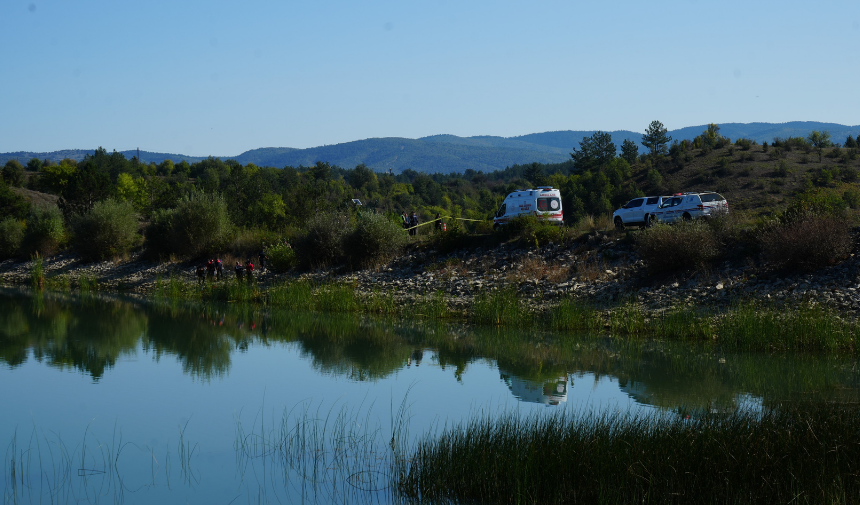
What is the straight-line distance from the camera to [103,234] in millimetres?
56656

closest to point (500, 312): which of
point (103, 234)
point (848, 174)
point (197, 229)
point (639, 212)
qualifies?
point (639, 212)

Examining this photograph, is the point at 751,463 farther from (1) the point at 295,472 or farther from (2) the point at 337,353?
(2) the point at 337,353

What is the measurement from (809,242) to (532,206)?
17.2 m

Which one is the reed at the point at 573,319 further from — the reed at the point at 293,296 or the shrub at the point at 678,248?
the reed at the point at 293,296

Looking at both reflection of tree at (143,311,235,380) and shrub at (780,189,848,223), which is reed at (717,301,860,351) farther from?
reflection of tree at (143,311,235,380)

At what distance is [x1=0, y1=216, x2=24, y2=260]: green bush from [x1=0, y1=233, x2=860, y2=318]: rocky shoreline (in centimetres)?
2480

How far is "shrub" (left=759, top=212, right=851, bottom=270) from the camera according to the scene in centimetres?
2619

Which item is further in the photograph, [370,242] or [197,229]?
[197,229]

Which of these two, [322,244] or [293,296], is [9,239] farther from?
[293,296]

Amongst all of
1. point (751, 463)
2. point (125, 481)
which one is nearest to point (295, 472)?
point (125, 481)

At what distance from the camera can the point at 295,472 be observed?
10266 millimetres

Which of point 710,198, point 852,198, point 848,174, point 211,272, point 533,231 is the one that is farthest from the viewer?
point 848,174

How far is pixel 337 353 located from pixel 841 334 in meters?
13.7

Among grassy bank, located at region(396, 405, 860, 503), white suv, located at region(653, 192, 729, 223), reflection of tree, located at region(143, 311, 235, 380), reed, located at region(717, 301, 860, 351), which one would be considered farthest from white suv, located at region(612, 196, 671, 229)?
grassy bank, located at region(396, 405, 860, 503)
